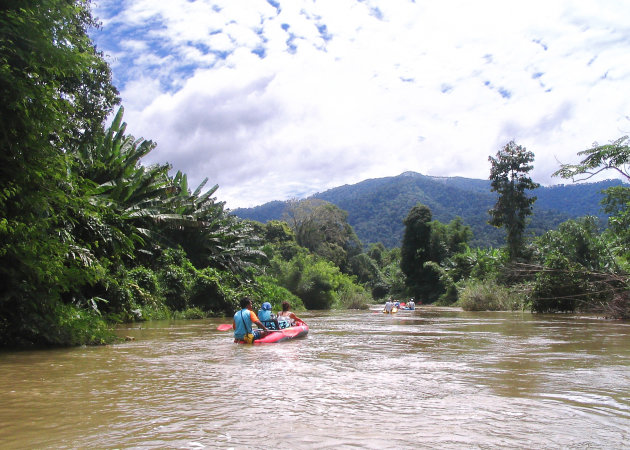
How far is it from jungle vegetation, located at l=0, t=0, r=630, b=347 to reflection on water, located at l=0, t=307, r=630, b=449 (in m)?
1.76

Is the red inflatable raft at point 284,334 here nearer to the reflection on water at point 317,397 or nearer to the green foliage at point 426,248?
the reflection on water at point 317,397

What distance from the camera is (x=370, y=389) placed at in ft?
20.0

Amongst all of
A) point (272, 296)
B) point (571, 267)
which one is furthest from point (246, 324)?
point (272, 296)

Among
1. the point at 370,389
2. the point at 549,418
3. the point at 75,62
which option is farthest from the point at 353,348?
the point at 75,62

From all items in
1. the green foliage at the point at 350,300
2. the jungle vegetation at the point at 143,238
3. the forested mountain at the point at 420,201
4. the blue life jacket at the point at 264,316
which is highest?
the forested mountain at the point at 420,201

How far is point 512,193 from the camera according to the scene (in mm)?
37312

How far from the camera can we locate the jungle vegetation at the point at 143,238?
7.88 meters

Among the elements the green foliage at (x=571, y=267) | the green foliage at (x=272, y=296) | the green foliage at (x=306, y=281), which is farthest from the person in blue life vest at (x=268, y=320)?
the green foliage at (x=306, y=281)

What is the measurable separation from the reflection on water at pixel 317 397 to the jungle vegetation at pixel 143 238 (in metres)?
1.76

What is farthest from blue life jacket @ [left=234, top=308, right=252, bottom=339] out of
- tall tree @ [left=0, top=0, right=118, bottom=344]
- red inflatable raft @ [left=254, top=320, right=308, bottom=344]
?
tall tree @ [left=0, top=0, right=118, bottom=344]

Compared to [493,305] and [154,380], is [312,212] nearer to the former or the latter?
[493,305]

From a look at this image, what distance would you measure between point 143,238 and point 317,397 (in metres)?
18.2

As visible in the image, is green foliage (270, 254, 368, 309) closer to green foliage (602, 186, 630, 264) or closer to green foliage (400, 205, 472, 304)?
green foliage (602, 186, 630, 264)

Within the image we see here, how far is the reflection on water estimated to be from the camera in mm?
4055
